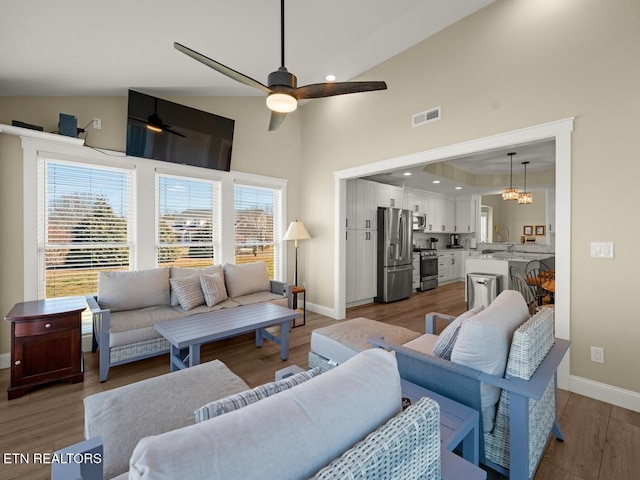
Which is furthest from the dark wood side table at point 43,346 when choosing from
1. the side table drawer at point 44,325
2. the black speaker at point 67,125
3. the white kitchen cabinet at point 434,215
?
the white kitchen cabinet at point 434,215

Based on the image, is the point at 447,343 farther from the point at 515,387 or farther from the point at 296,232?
the point at 296,232

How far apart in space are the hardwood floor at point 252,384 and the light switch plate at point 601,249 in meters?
1.23

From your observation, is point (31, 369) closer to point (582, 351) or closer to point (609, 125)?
point (582, 351)

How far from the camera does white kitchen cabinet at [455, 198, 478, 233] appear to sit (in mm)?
8617

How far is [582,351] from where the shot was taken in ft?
8.70

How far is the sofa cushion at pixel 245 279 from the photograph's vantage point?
4168 millimetres

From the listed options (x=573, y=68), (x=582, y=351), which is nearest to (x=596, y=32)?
(x=573, y=68)

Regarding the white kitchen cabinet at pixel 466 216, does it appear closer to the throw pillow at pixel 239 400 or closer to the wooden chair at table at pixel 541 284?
the wooden chair at table at pixel 541 284

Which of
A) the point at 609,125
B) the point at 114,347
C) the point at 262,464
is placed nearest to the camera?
the point at 262,464

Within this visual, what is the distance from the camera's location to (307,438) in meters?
0.72

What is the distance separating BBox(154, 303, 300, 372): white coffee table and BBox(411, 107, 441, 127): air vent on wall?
2.81m

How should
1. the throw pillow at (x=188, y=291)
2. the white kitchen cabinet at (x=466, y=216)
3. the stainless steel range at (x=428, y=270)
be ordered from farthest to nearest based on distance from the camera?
the white kitchen cabinet at (x=466, y=216) < the stainless steel range at (x=428, y=270) < the throw pillow at (x=188, y=291)

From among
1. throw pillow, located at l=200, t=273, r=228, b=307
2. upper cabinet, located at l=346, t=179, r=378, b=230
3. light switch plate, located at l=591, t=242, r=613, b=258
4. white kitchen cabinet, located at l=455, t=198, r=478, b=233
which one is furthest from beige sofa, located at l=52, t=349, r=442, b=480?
white kitchen cabinet, located at l=455, t=198, r=478, b=233

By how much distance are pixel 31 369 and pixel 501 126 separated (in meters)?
4.96
